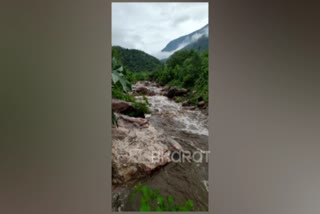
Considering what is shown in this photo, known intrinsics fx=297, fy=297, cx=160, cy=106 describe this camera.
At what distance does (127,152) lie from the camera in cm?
230

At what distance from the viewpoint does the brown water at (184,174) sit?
2.27 metres

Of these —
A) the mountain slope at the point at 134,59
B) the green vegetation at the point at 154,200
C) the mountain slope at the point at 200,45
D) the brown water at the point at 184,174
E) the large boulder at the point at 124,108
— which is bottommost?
the green vegetation at the point at 154,200

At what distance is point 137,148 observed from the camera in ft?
7.58

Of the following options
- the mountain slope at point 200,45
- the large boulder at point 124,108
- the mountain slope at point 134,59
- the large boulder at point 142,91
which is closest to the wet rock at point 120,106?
the large boulder at point 124,108

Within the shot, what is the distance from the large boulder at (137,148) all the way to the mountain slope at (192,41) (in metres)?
0.61

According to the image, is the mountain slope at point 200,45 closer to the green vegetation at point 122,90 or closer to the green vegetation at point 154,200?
the green vegetation at point 122,90

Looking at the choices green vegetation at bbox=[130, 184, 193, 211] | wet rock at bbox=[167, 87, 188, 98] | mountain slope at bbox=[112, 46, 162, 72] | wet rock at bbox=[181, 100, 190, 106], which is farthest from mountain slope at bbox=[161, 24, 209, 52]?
green vegetation at bbox=[130, 184, 193, 211]

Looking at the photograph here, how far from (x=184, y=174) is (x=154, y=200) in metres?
0.30

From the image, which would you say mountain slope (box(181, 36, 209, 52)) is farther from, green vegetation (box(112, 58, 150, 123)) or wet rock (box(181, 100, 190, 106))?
green vegetation (box(112, 58, 150, 123))

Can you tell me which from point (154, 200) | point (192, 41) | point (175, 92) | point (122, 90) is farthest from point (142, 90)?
point (154, 200)

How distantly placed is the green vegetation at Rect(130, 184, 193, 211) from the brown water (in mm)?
32

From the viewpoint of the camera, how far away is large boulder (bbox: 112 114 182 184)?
2.29 metres
